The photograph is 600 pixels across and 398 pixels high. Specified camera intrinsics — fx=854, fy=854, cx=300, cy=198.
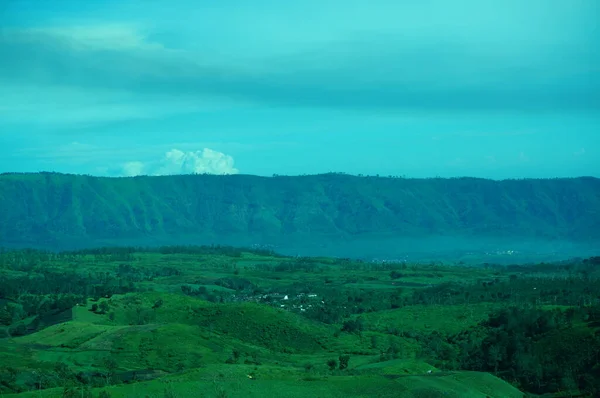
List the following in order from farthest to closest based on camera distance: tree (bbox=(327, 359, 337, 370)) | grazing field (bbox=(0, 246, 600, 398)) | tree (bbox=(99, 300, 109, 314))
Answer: tree (bbox=(99, 300, 109, 314)) < tree (bbox=(327, 359, 337, 370)) < grazing field (bbox=(0, 246, 600, 398))

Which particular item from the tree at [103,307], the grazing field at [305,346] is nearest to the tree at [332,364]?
the grazing field at [305,346]

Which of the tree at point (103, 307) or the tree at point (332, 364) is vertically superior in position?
the tree at point (103, 307)

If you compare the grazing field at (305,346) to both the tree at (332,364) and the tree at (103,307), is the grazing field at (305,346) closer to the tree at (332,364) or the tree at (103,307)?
the tree at (332,364)

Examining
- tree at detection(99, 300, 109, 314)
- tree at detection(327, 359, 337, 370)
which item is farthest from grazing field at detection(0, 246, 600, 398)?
tree at detection(99, 300, 109, 314)

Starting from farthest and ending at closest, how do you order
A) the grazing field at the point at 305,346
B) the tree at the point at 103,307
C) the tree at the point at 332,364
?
the tree at the point at 103,307, the tree at the point at 332,364, the grazing field at the point at 305,346

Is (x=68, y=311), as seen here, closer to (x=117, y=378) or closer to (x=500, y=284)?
(x=117, y=378)

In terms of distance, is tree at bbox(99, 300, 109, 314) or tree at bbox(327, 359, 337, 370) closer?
tree at bbox(327, 359, 337, 370)

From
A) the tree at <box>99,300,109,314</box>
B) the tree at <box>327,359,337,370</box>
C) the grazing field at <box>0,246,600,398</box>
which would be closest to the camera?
the grazing field at <box>0,246,600,398</box>

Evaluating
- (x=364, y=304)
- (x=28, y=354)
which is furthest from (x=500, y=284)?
(x=28, y=354)

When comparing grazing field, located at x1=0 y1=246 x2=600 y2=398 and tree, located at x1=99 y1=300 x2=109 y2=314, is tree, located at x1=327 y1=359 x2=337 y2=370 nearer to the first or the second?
grazing field, located at x1=0 y1=246 x2=600 y2=398

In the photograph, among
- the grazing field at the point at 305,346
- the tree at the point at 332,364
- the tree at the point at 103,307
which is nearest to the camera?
the grazing field at the point at 305,346
